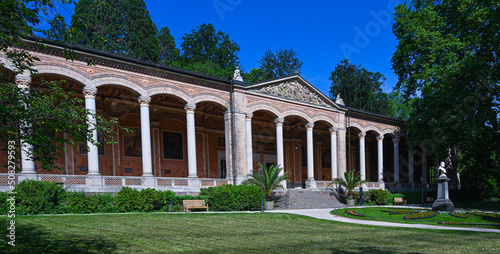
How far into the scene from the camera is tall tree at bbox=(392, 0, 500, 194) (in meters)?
26.8

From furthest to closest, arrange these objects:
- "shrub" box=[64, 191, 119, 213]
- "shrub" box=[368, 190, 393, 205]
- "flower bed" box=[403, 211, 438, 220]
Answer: "shrub" box=[368, 190, 393, 205] < "flower bed" box=[403, 211, 438, 220] < "shrub" box=[64, 191, 119, 213]

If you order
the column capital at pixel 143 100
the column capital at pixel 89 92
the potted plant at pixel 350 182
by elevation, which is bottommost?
the potted plant at pixel 350 182

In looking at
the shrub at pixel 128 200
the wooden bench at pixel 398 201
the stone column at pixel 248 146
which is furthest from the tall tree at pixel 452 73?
the shrub at pixel 128 200

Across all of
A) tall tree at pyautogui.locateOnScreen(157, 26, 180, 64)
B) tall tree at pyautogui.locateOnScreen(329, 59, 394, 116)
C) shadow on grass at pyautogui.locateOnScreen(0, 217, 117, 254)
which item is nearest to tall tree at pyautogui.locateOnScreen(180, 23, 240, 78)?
tall tree at pyautogui.locateOnScreen(157, 26, 180, 64)

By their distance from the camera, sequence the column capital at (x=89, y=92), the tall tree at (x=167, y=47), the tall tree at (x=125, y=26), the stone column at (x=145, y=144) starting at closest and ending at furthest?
the column capital at (x=89, y=92)
the stone column at (x=145, y=144)
the tall tree at (x=125, y=26)
the tall tree at (x=167, y=47)

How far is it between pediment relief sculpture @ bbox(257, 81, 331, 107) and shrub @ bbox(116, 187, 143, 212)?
44.2 ft

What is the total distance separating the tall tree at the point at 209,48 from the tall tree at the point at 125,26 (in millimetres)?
6097

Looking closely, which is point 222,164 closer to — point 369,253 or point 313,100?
point 313,100

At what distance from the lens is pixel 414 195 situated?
36.0 m

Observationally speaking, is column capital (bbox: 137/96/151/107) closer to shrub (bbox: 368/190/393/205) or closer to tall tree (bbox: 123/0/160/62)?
shrub (bbox: 368/190/393/205)

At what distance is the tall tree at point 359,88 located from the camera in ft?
181

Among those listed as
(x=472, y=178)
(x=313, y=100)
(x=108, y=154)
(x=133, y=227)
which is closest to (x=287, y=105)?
(x=313, y=100)

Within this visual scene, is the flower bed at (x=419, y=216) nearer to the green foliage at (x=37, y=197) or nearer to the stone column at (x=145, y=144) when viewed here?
the stone column at (x=145, y=144)

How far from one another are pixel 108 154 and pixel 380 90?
4431 centimetres
